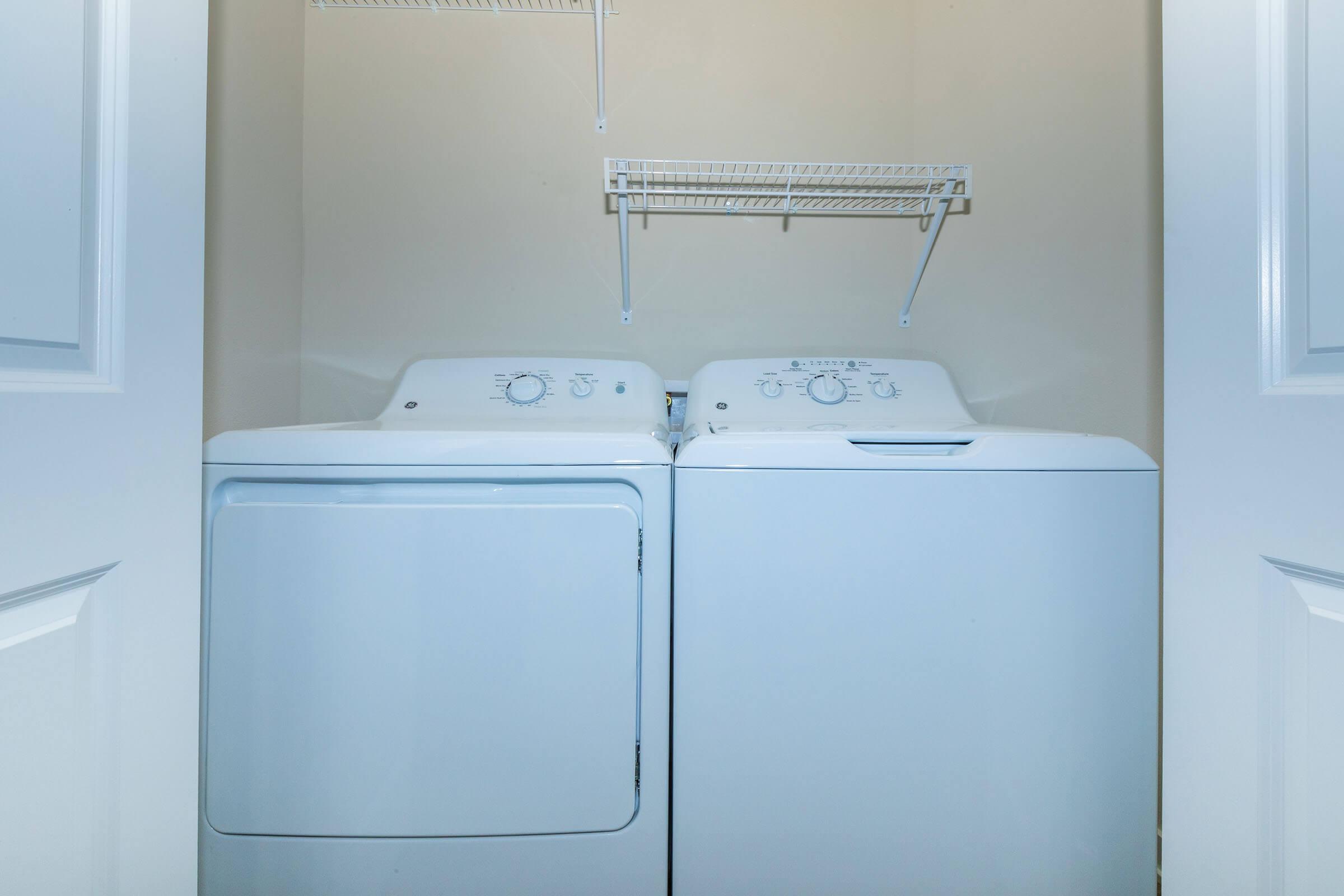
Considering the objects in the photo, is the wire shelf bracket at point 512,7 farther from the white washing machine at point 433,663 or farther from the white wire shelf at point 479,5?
the white washing machine at point 433,663

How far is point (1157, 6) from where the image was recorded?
3.63ft

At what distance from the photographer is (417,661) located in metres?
0.90

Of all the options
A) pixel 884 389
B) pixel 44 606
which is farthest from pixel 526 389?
pixel 44 606

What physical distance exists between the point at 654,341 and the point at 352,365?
0.82 metres

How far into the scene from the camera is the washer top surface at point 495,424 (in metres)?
0.90

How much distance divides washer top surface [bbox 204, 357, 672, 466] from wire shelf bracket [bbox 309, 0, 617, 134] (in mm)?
735

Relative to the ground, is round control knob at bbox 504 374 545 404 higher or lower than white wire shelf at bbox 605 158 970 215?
lower

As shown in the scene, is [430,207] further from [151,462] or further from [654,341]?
[151,462]

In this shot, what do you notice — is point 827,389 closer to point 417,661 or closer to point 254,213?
point 417,661

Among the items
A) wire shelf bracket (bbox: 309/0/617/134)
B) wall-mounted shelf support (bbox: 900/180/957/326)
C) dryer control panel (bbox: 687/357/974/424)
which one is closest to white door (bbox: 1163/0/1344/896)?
dryer control panel (bbox: 687/357/974/424)

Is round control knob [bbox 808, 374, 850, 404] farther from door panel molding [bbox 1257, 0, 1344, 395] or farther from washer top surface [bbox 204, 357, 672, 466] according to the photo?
door panel molding [bbox 1257, 0, 1344, 395]

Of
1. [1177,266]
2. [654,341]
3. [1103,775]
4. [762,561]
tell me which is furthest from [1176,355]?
[654,341]

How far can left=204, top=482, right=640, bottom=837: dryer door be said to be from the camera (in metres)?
0.90

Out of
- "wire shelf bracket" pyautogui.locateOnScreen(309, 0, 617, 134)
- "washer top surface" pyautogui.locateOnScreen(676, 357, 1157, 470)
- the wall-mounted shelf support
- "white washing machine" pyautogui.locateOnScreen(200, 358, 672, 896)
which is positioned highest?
"wire shelf bracket" pyautogui.locateOnScreen(309, 0, 617, 134)
